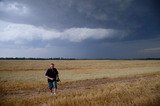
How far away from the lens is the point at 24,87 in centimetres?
2411

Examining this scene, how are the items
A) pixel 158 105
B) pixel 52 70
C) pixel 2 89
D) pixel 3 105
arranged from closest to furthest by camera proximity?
1. pixel 158 105
2. pixel 3 105
3. pixel 52 70
4. pixel 2 89

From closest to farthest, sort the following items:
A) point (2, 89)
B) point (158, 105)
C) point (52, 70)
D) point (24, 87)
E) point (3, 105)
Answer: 1. point (158, 105)
2. point (3, 105)
3. point (52, 70)
4. point (2, 89)
5. point (24, 87)

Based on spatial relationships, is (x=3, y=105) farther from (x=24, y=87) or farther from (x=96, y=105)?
(x=24, y=87)

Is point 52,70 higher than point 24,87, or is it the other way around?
point 52,70

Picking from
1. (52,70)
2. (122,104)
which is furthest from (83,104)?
(52,70)

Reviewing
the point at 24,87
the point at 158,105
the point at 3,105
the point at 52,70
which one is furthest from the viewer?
the point at 24,87

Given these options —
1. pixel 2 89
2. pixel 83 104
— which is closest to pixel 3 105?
pixel 83 104

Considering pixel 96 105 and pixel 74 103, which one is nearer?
pixel 96 105

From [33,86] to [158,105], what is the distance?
16.3 m

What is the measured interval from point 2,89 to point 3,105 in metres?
11.0

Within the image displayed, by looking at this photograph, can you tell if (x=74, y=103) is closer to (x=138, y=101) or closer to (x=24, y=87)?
(x=138, y=101)

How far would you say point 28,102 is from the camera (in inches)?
494

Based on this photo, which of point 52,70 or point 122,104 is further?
point 52,70

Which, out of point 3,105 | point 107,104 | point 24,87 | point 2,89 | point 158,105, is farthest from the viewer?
point 24,87
